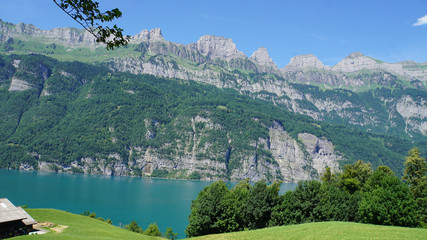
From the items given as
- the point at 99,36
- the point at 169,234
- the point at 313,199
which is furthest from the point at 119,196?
the point at 99,36

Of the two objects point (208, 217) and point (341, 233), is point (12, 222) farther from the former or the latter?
point (341, 233)

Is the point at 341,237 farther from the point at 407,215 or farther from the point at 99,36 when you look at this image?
the point at 99,36

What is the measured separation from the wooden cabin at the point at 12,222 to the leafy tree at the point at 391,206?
3916 cm

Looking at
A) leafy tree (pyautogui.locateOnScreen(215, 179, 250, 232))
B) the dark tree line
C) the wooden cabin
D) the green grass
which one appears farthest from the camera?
leafy tree (pyautogui.locateOnScreen(215, 179, 250, 232))

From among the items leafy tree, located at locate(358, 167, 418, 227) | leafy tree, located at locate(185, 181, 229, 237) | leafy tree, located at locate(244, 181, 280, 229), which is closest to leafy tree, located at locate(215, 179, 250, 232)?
leafy tree, located at locate(185, 181, 229, 237)

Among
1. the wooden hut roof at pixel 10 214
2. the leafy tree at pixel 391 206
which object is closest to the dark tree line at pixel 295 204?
the leafy tree at pixel 391 206

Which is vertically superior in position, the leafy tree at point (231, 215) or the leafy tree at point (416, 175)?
the leafy tree at point (416, 175)

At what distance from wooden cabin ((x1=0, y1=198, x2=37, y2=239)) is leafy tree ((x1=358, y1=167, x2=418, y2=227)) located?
39.2 m

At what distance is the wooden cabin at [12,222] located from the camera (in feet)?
102

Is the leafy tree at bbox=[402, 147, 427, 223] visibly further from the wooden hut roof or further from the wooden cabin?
the wooden hut roof

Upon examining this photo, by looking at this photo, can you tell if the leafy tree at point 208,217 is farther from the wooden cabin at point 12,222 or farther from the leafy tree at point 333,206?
the wooden cabin at point 12,222

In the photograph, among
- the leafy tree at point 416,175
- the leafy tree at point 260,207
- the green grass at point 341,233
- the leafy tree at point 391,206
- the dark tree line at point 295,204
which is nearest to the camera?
the green grass at point 341,233

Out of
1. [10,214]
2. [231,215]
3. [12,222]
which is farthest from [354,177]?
[10,214]

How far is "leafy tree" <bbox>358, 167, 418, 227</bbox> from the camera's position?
36.7 meters
